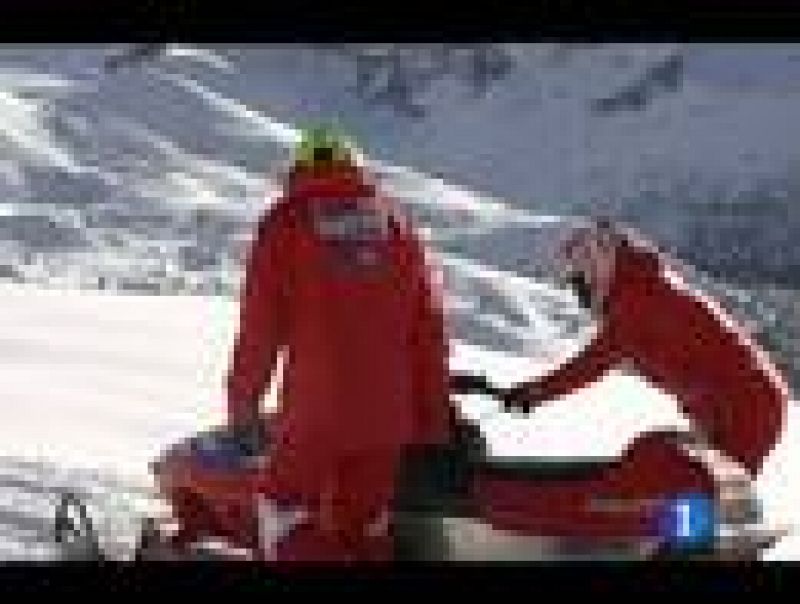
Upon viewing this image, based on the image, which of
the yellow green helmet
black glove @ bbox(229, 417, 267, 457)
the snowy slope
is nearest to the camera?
the yellow green helmet

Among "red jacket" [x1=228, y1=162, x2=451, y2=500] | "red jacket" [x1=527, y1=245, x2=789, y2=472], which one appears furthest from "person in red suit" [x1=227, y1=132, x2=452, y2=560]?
"red jacket" [x1=527, y1=245, x2=789, y2=472]

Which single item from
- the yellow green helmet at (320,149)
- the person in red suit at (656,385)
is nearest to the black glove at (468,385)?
the person in red suit at (656,385)

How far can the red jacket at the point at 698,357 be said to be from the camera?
3.21 meters

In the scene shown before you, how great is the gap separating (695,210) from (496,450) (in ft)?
2.78

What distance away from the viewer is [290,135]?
11.4ft

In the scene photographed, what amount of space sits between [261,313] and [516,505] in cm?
48

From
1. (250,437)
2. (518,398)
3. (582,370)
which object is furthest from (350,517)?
(582,370)

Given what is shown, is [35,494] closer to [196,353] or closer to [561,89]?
[196,353]

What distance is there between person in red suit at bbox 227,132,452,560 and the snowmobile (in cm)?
4

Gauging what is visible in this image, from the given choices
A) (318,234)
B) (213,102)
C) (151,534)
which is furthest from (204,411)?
(213,102)

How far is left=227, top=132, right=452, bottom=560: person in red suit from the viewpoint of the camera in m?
3.22

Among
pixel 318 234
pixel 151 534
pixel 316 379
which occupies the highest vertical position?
pixel 318 234

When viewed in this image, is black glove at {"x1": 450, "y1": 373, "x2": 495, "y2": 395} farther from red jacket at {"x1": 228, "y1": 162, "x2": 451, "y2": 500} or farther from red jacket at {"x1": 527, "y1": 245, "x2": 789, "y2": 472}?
red jacket at {"x1": 527, "y1": 245, "x2": 789, "y2": 472}

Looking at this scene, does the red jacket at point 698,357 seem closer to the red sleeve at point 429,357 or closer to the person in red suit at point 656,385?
the person in red suit at point 656,385
